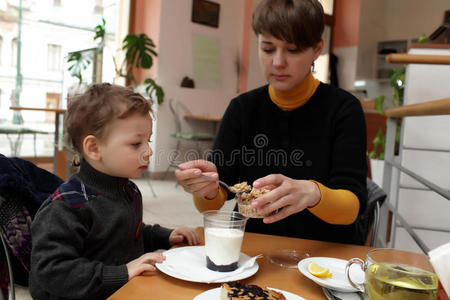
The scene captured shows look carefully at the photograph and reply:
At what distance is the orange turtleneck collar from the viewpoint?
1.33 m

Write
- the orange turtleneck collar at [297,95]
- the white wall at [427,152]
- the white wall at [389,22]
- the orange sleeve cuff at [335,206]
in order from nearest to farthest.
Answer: the orange sleeve cuff at [335,206] < the orange turtleneck collar at [297,95] < the white wall at [427,152] < the white wall at [389,22]

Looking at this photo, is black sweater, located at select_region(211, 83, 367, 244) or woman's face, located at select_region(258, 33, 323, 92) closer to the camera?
woman's face, located at select_region(258, 33, 323, 92)

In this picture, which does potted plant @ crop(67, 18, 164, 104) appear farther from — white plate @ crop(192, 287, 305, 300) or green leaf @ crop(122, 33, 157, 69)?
white plate @ crop(192, 287, 305, 300)

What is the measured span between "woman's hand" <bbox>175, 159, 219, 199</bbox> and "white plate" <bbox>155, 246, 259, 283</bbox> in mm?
208

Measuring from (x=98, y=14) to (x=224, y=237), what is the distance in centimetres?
591

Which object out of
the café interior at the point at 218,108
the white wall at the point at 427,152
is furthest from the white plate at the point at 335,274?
the white wall at the point at 427,152

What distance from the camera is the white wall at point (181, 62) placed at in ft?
18.6

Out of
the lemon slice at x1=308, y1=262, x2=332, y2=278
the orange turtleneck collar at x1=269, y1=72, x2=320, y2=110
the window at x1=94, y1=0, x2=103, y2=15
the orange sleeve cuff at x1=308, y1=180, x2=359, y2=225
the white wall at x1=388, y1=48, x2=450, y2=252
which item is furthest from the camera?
the window at x1=94, y1=0, x2=103, y2=15

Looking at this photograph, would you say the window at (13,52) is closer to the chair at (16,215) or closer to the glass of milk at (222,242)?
the chair at (16,215)

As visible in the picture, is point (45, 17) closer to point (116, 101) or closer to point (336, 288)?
point (116, 101)

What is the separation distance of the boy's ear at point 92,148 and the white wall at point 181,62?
448 centimetres

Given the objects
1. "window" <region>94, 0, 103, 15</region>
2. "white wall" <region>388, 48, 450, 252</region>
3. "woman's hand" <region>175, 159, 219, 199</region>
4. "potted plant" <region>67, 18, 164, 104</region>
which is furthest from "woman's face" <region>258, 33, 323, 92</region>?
"window" <region>94, 0, 103, 15</region>

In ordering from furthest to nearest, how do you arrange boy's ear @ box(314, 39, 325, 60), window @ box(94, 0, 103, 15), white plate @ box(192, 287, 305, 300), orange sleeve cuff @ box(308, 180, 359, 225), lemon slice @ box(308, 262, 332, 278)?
window @ box(94, 0, 103, 15) < boy's ear @ box(314, 39, 325, 60) < orange sleeve cuff @ box(308, 180, 359, 225) < lemon slice @ box(308, 262, 332, 278) < white plate @ box(192, 287, 305, 300)

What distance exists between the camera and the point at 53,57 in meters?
5.70
